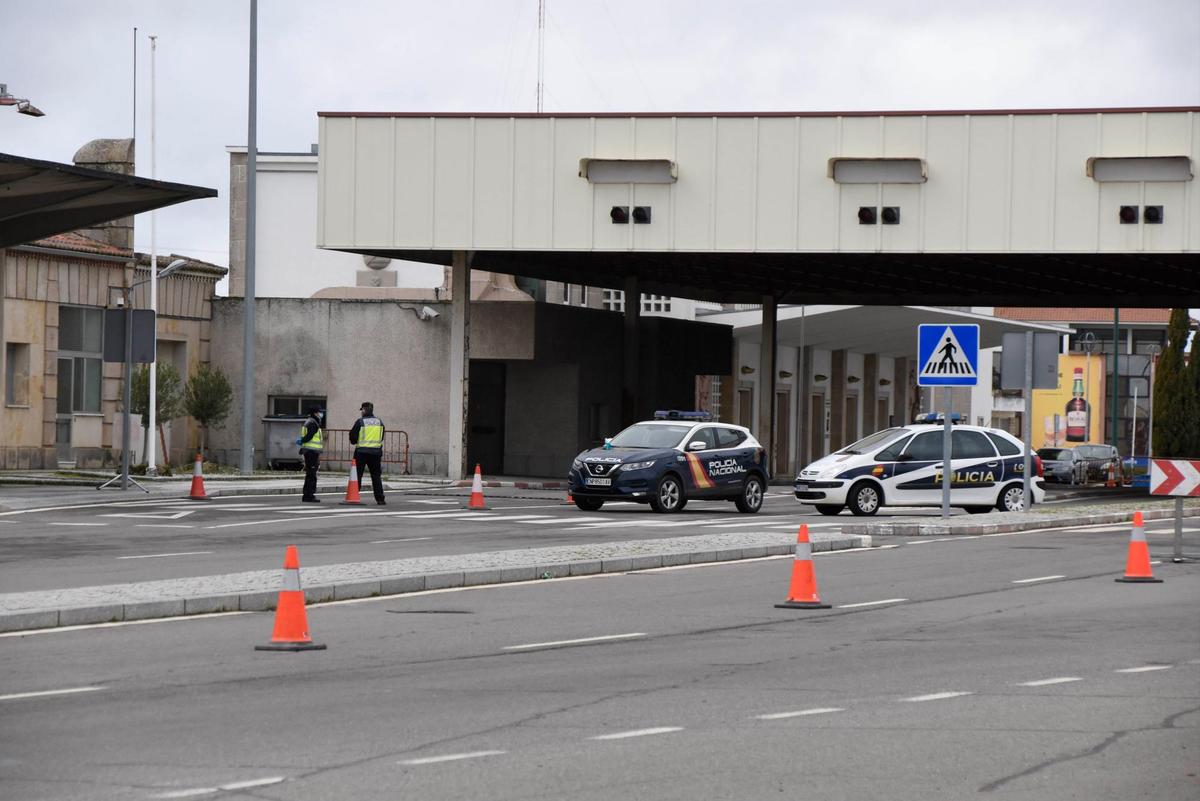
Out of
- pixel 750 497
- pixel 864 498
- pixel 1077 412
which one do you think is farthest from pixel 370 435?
pixel 1077 412

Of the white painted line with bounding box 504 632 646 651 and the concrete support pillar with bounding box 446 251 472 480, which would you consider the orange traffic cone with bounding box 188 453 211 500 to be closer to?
the concrete support pillar with bounding box 446 251 472 480

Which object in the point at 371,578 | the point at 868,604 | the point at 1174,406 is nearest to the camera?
the point at 868,604

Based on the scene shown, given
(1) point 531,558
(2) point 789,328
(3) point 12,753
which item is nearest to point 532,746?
(3) point 12,753

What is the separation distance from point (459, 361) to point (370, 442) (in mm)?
13850

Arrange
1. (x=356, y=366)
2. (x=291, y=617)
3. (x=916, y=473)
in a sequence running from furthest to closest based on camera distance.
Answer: (x=356, y=366) < (x=916, y=473) < (x=291, y=617)

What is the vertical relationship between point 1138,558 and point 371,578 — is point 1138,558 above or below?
above

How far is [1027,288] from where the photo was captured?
53.4 meters

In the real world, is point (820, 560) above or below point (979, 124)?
below

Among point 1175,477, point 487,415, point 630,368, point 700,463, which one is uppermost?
point 630,368

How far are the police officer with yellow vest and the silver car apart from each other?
3389 cm

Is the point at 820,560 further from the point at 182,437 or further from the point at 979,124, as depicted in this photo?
the point at 182,437

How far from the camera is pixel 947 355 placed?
26.0 meters

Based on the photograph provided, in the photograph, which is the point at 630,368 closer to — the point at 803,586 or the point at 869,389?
the point at 869,389

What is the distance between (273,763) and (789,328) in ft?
177
